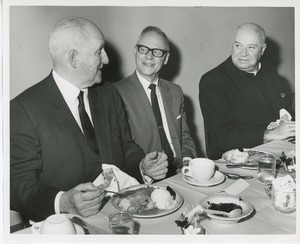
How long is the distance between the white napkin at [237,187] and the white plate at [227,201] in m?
0.06

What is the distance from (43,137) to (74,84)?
0.79 feet

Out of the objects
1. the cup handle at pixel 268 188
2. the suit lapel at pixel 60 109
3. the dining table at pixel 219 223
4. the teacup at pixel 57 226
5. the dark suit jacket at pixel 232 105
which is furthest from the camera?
the dark suit jacket at pixel 232 105

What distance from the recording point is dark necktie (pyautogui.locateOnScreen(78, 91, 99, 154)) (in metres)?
1.37

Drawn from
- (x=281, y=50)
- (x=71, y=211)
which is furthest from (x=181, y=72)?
(x=71, y=211)

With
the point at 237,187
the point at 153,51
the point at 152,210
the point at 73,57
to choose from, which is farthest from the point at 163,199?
the point at 153,51

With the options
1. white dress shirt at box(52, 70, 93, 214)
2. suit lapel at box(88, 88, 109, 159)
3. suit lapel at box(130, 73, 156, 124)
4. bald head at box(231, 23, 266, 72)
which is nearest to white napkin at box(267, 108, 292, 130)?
bald head at box(231, 23, 266, 72)

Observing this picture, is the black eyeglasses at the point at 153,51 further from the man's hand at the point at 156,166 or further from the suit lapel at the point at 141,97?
the man's hand at the point at 156,166

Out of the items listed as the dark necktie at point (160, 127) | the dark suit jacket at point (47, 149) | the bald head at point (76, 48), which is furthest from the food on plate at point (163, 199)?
the dark necktie at point (160, 127)

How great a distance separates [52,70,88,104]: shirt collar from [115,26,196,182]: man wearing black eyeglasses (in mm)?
340

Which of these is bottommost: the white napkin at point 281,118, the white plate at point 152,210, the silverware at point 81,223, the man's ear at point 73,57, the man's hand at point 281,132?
the silverware at point 81,223

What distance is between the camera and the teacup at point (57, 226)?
0.83m
